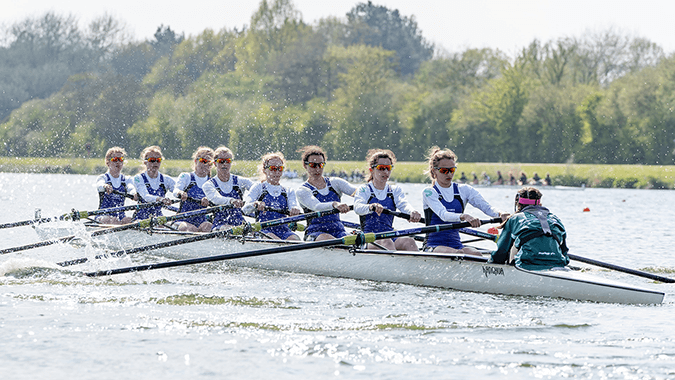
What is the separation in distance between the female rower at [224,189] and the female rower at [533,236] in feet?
15.1

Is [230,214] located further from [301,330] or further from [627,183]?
[627,183]

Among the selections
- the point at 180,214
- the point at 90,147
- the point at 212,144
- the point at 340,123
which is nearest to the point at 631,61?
the point at 340,123

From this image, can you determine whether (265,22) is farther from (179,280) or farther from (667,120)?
(179,280)

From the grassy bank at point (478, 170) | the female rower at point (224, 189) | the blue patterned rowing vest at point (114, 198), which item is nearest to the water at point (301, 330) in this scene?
the female rower at point (224, 189)

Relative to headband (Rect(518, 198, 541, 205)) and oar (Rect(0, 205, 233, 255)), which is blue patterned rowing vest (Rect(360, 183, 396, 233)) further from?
oar (Rect(0, 205, 233, 255))

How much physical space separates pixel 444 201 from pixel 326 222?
167 centimetres

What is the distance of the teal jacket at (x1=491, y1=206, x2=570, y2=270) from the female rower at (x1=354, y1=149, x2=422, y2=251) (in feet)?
5.75

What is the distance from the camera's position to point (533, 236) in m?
7.81

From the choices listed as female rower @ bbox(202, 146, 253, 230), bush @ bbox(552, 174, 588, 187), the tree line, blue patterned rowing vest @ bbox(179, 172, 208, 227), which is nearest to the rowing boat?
female rower @ bbox(202, 146, 253, 230)

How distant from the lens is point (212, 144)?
2516 inches

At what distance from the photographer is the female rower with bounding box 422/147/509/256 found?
9.05 metres

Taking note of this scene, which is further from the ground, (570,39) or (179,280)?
(570,39)

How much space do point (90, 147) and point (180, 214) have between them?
55.5 metres

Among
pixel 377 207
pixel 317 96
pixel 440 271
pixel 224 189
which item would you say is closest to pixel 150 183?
pixel 224 189
